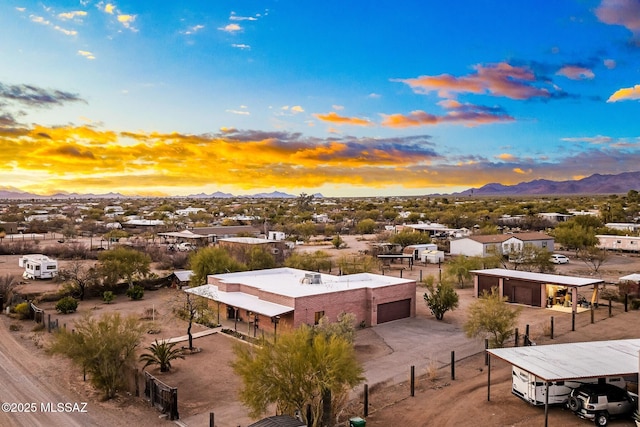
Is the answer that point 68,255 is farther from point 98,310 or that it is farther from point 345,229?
point 345,229

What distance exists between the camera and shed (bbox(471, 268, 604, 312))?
117ft

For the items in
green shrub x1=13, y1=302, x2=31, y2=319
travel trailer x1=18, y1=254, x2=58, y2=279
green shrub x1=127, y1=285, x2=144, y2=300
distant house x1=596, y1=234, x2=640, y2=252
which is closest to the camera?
green shrub x1=13, y1=302, x2=31, y2=319

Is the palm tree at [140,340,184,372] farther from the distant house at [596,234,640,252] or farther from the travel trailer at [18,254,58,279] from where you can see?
the distant house at [596,234,640,252]

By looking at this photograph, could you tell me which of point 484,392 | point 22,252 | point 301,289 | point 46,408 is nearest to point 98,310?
point 301,289

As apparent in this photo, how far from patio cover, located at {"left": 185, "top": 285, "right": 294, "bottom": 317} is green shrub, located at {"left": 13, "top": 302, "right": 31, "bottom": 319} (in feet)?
39.5

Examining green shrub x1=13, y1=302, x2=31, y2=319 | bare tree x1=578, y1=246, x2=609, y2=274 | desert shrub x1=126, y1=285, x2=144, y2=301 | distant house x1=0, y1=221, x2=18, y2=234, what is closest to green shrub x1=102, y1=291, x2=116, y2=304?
desert shrub x1=126, y1=285, x2=144, y2=301

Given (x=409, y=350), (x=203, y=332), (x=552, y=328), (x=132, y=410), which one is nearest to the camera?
(x=132, y=410)

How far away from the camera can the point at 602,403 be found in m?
17.0

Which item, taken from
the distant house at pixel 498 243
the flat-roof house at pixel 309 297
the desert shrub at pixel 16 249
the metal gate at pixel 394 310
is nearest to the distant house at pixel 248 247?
the flat-roof house at pixel 309 297

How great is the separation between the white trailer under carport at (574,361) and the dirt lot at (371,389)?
1331mm

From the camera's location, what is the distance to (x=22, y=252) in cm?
6769

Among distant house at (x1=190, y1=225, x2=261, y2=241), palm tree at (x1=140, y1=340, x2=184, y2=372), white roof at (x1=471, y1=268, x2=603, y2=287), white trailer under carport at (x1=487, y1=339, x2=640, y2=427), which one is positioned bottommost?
palm tree at (x1=140, y1=340, x2=184, y2=372)

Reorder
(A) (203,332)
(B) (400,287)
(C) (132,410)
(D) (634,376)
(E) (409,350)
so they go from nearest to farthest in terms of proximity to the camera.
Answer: (D) (634,376) → (C) (132,410) → (E) (409,350) → (A) (203,332) → (B) (400,287)

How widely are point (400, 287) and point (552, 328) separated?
377 inches
